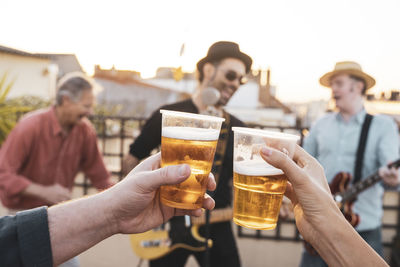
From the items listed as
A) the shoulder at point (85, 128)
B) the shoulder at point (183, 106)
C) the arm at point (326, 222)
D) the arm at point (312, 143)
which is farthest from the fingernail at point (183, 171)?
the arm at point (312, 143)

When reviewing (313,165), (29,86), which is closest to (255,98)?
(29,86)

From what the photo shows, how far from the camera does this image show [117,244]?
4590 millimetres

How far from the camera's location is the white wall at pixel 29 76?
1770cm

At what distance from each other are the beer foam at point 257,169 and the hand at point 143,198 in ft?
0.76

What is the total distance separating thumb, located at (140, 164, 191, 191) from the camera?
1.13 metres

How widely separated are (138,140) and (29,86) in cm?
1960

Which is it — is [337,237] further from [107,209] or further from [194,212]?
[107,209]

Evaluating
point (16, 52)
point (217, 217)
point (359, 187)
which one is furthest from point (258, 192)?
point (16, 52)

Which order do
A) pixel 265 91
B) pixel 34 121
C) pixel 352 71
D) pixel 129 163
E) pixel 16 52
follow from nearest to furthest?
1. pixel 129 163
2. pixel 34 121
3. pixel 352 71
4. pixel 16 52
5. pixel 265 91

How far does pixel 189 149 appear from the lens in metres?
1.17

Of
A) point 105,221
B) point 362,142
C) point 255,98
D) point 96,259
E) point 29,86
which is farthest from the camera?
point 255,98

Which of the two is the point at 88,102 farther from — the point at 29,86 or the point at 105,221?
the point at 29,86

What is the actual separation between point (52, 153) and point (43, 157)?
9cm

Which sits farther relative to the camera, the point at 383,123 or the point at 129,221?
the point at 383,123
